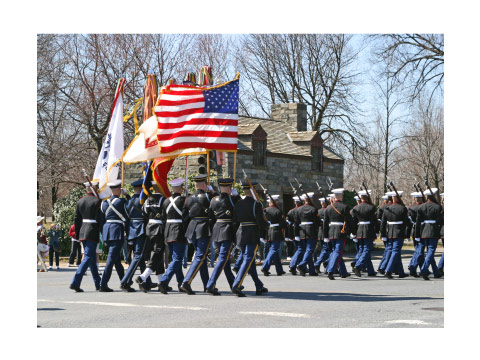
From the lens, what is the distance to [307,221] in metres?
18.7

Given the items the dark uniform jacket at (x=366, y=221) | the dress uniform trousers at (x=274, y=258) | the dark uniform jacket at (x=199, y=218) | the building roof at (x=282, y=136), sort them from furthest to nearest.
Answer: the building roof at (x=282, y=136), the dress uniform trousers at (x=274, y=258), the dark uniform jacket at (x=366, y=221), the dark uniform jacket at (x=199, y=218)

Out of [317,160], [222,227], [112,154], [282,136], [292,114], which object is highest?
[292,114]

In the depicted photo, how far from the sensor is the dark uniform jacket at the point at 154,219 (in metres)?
14.5

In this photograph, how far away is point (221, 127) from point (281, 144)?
19750mm

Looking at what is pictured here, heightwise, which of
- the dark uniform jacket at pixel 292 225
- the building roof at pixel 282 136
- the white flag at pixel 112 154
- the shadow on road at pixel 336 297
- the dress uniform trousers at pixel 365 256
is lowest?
the shadow on road at pixel 336 297

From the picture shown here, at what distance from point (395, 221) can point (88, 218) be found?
6717 mm

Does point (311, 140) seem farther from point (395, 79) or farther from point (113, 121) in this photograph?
point (113, 121)

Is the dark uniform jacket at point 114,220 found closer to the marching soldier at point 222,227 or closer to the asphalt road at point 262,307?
the asphalt road at point 262,307

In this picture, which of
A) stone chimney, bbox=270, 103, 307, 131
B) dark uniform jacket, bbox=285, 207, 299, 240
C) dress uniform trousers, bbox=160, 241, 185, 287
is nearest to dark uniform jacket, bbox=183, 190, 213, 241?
dress uniform trousers, bbox=160, 241, 185, 287

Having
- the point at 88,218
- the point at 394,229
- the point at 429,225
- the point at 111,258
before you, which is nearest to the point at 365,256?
the point at 394,229

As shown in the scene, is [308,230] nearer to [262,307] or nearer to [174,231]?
[174,231]

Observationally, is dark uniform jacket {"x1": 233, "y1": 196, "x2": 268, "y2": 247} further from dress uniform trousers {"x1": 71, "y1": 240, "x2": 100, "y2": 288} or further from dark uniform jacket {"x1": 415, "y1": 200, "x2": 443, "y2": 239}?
dark uniform jacket {"x1": 415, "y1": 200, "x2": 443, "y2": 239}

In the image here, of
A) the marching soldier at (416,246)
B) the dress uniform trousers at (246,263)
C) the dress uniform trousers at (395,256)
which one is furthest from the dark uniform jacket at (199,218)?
the marching soldier at (416,246)

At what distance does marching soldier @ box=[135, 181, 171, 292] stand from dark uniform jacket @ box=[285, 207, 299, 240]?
5.28 meters
